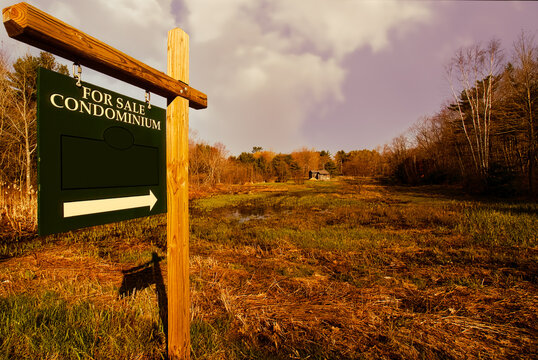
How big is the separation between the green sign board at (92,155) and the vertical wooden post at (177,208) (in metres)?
0.19

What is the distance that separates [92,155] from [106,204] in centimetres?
38

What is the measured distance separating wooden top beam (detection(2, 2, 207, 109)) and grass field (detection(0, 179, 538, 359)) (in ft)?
8.79

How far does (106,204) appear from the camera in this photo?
1.72 metres

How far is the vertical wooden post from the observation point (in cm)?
205

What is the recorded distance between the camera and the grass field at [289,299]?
8.45 feet

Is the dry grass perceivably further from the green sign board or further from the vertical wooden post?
the vertical wooden post

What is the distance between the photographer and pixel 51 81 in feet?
4.68

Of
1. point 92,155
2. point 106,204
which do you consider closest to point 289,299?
point 106,204

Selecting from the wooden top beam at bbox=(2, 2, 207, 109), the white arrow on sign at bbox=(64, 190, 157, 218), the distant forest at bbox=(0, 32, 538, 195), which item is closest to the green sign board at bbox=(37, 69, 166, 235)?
the white arrow on sign at bbox=(64, 190, 157, 218)

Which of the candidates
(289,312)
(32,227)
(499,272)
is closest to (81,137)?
(289,312)

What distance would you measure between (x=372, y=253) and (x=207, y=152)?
112 feet

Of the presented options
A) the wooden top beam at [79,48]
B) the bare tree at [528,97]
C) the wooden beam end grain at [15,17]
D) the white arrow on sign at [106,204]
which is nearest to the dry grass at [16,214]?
the white arrow on sign at [106,204]

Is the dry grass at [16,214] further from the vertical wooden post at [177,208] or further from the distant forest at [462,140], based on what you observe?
the vertical wooden post at [177,208]

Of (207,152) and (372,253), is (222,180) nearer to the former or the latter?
(207,152)
